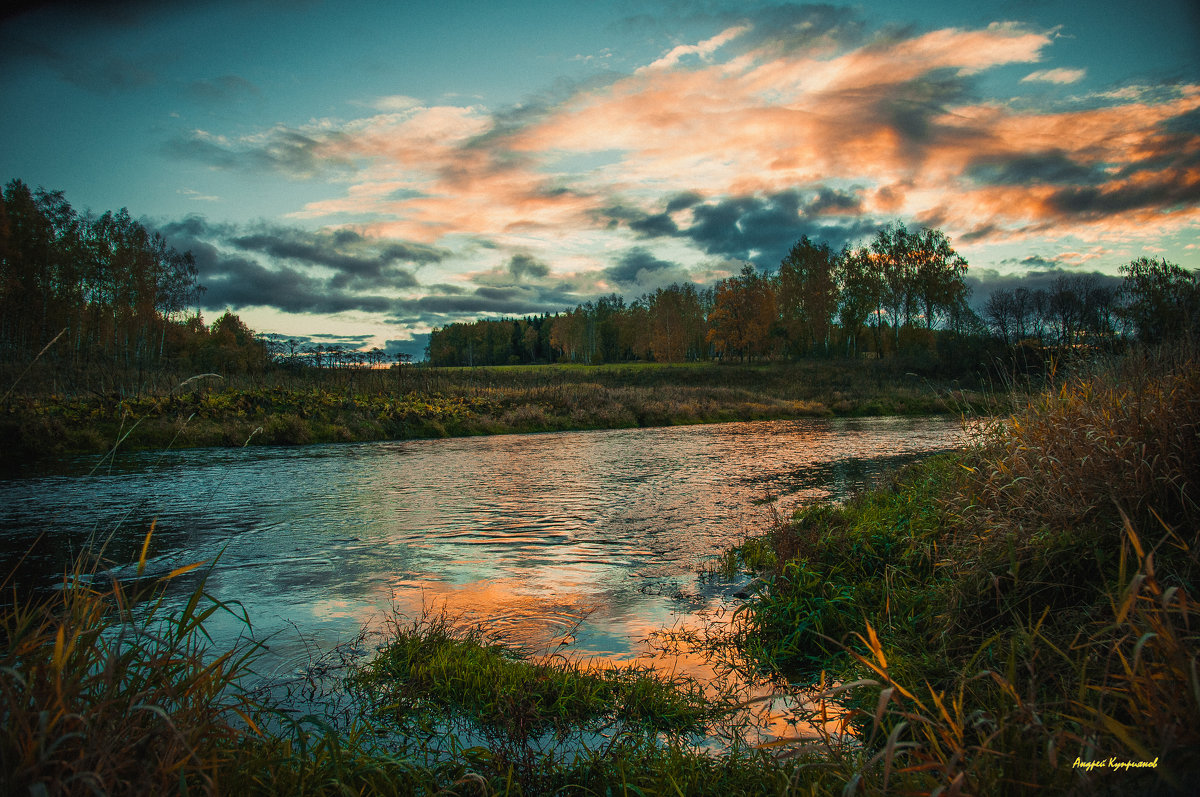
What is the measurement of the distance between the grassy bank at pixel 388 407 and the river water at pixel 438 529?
1710mm

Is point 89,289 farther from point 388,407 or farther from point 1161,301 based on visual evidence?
point 1161,301

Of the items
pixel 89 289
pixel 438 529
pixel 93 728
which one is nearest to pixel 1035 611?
pixel 93 728

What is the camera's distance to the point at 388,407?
86.1 ft

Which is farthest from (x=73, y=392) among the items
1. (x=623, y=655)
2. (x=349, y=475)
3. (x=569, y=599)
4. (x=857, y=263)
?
(x=857, y=263)

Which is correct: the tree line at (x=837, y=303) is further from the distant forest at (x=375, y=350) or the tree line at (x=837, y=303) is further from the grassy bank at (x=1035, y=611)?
the grassy bank at (x=1035, y=611)

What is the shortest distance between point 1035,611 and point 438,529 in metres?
8.01

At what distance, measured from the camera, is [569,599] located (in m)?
6.34

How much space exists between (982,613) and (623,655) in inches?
103

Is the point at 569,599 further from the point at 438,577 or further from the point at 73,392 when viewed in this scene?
the point at 73,392

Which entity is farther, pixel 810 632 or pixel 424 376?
pixel 424 376

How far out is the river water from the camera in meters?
5.90

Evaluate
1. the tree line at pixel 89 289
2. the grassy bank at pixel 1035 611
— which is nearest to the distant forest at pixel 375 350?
the tree line at pixel 89 289

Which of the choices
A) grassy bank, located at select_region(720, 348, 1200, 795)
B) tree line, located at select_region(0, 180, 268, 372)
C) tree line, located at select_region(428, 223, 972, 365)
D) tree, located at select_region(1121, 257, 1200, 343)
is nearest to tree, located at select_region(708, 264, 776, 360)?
tree line, located at select_region(428, 223, 972, 365)

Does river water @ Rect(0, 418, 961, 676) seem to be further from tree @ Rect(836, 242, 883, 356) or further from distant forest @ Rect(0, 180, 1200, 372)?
tree @ Rect(836, 242, 883, 356)
